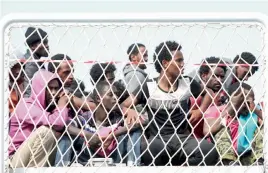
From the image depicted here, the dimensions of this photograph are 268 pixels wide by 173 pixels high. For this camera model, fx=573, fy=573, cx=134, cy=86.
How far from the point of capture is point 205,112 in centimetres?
259

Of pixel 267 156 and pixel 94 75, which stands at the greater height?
pixel 94 75

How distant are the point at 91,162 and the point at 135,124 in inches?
12.4

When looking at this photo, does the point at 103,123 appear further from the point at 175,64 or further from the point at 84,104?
the point at 175,64

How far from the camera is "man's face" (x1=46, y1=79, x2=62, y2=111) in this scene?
242cm

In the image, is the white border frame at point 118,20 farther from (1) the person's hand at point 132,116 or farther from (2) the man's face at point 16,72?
(1) the person's hand at point 132,116

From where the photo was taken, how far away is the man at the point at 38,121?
236 cm

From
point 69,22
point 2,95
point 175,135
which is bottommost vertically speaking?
point 175,135

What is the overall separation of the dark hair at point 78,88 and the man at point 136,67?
0.20m

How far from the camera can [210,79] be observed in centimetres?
253

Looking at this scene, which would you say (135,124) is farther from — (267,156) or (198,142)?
(267,156)

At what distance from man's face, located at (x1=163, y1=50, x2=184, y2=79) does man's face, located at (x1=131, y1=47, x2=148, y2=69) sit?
0.10 m

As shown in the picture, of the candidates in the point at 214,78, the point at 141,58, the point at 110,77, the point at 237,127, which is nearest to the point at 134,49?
the point at 141,58

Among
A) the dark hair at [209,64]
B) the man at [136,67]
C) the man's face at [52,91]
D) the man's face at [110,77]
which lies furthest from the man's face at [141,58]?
the man's face at [52,91]

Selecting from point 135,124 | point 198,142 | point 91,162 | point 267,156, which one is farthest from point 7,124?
point 267,156
